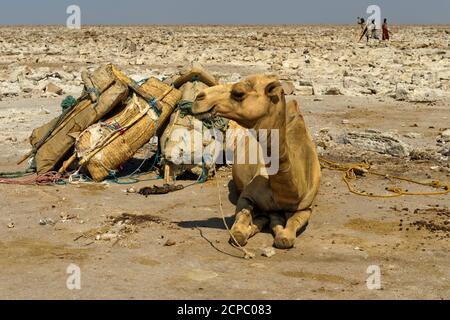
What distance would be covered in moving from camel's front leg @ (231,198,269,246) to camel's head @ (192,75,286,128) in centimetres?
136

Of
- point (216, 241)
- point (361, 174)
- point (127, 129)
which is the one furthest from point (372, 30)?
point (216, 241)

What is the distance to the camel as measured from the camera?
570 cm

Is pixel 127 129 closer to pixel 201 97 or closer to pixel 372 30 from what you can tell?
pixel 201 97

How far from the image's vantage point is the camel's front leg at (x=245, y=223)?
21.9ft

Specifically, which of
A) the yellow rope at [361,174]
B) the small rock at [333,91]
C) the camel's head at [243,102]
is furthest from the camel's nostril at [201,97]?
the small rock at [333,91]

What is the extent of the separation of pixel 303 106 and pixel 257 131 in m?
10.0

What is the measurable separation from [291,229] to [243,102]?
5.52ft

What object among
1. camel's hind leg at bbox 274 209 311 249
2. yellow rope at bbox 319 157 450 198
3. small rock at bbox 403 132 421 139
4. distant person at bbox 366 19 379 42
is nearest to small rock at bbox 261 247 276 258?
camel's hind leg at bbox 274 209 311 249

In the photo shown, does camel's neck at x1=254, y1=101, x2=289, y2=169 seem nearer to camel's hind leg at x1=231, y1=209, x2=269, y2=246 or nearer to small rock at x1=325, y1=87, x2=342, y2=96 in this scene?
A: camel's hind leg at x1=231, y1=209, x2=269, y2=246

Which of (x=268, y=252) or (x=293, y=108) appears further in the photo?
(x=293, y=108)

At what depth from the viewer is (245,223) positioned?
6895 mm

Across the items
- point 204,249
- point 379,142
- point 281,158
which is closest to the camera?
point 281,158

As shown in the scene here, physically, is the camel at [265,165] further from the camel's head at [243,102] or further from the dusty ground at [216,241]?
the dusty ground at [216,241]

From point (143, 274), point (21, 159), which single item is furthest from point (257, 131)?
point (21, 159)
